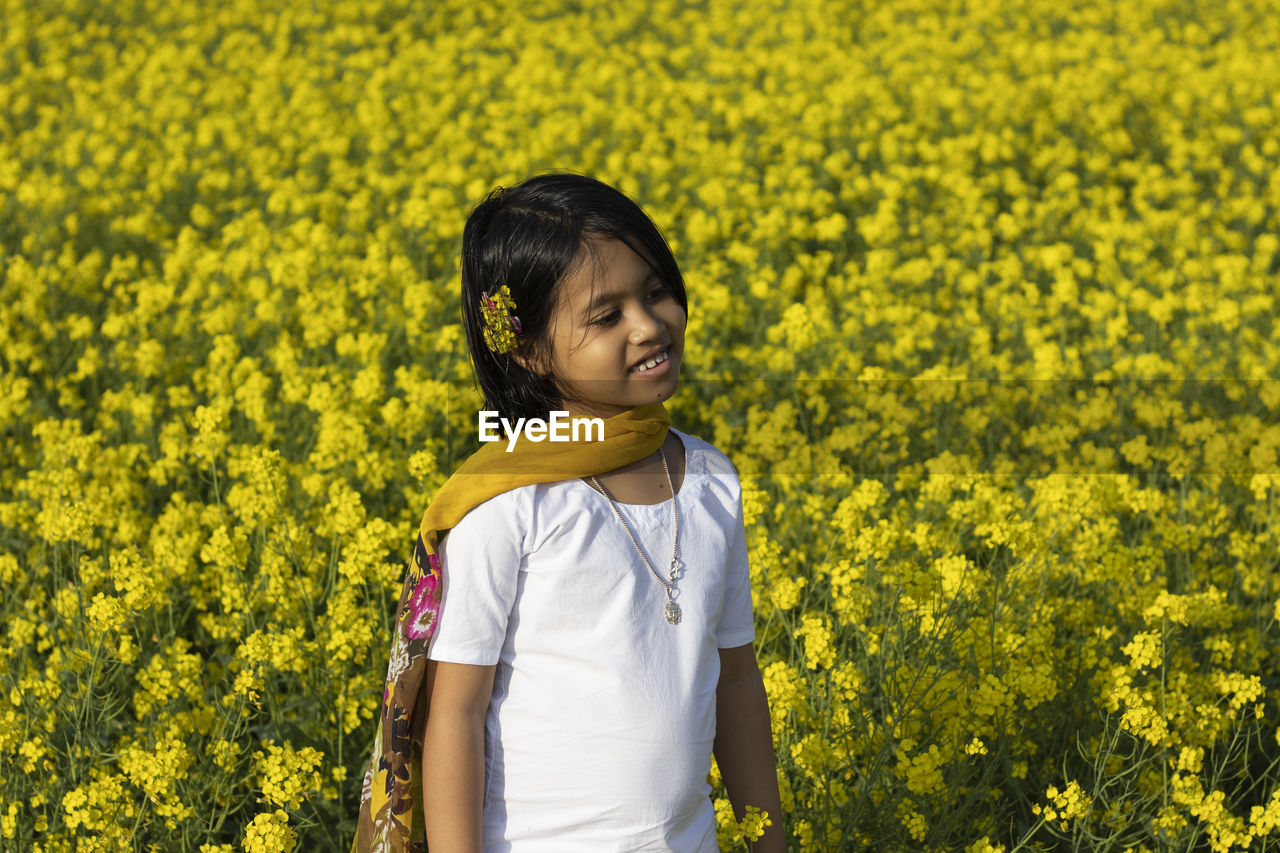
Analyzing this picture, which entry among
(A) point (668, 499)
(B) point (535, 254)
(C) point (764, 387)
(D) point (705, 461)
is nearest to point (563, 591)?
(A) point (668, 499)

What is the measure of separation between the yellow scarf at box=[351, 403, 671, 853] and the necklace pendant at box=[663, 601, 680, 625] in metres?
0.20

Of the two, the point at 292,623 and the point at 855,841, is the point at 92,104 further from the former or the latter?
the point at 855,841

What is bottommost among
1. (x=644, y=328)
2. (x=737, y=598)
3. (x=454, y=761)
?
(x=454, y=761)

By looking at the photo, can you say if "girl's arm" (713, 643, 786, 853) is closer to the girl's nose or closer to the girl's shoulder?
the girl's shoulder

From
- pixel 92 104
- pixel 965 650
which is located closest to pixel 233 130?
pixel 92 104

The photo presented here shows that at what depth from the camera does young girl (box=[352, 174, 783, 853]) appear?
1.57 metres

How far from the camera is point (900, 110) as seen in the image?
8.52 m

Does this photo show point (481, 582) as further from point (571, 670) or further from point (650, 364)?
point (650, 364)

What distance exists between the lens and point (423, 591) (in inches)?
63.7

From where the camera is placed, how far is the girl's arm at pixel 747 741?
1813mm

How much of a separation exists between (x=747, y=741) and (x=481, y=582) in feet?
1.67

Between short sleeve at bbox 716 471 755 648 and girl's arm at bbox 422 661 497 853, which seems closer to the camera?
girl's arm at bbox 422 661 497 853

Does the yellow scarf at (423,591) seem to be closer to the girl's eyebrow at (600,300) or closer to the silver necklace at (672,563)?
the silver necklace at (672,563)
